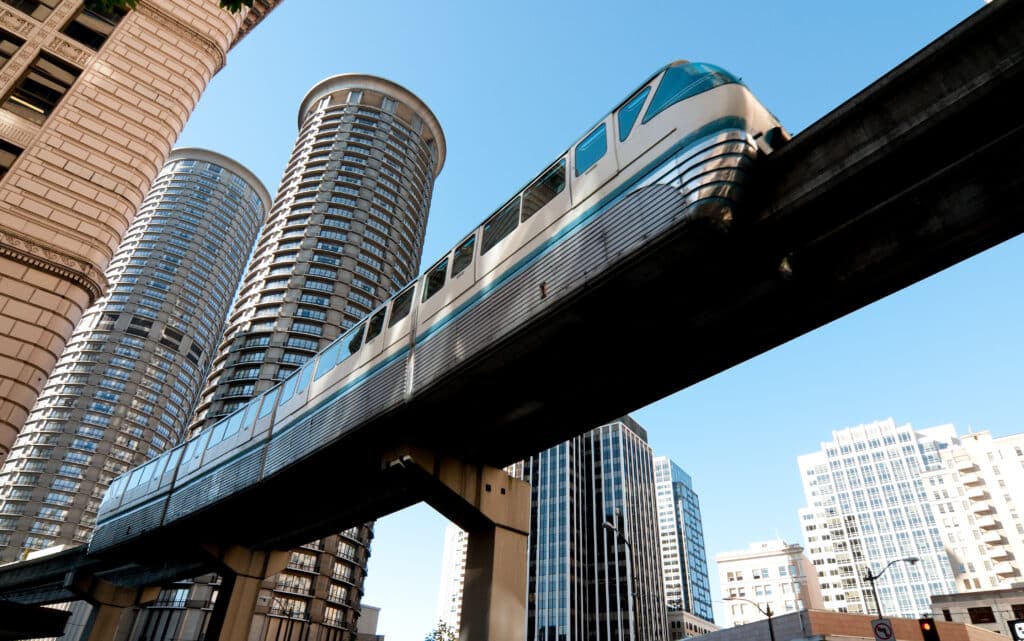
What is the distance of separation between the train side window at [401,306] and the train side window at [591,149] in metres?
5.55

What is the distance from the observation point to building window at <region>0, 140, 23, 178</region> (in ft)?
56.4

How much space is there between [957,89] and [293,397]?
16.2 metres

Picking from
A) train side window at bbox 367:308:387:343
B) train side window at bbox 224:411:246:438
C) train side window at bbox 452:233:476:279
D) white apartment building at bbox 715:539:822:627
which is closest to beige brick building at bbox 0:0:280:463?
train side window at bbox 224:411:246:438

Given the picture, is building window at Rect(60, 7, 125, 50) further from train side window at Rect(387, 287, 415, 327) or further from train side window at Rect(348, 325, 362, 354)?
train side window at Rect(387, 287, 415, 327)

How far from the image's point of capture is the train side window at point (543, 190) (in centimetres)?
1057

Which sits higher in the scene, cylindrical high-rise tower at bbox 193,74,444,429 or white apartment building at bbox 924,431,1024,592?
cylindrical high-rise tower at bbox 193,74,444,429

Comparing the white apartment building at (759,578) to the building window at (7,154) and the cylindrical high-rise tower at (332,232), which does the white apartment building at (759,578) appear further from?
the building window at (7,154)

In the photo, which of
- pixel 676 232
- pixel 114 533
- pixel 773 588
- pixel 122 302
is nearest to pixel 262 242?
pixel 122 302

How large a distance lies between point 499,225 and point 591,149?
2563 millimetres

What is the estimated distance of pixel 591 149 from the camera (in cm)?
1008

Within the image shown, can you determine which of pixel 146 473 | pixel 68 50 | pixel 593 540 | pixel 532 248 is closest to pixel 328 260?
pixel 146 473

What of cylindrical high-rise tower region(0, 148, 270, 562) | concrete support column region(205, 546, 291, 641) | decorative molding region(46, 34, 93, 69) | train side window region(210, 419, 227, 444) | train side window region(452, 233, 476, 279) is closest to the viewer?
train side window region(452, 233, 476, 279)

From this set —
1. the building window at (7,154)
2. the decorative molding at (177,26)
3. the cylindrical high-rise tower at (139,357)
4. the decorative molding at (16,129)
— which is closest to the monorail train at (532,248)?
the building window at (7,154)

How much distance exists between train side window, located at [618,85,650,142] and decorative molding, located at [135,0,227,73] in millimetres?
20418
